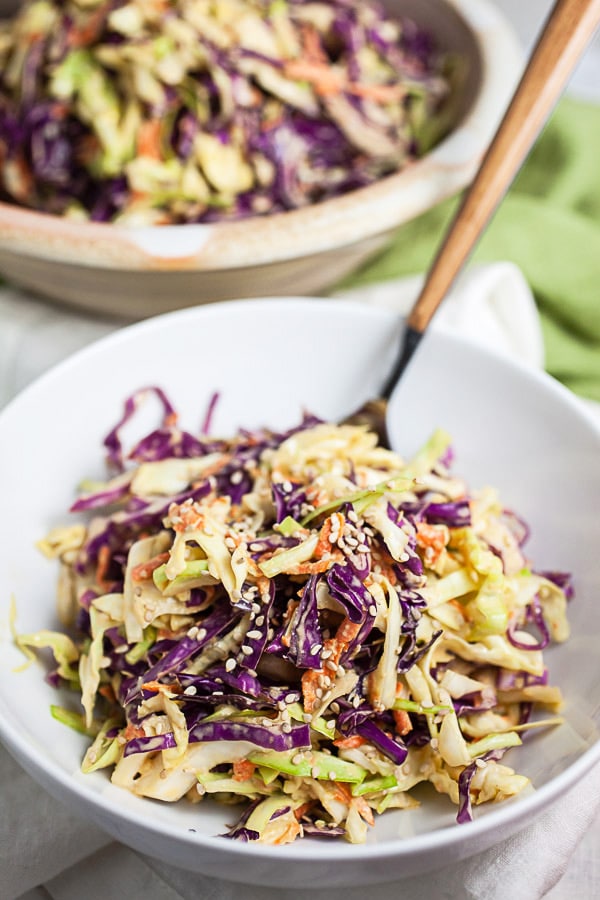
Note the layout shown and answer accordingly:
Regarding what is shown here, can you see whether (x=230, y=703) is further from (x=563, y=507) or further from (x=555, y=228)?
(x=555, y=228)

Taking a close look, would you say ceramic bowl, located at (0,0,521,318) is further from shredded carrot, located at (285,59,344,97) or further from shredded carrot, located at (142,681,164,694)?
shredded carrot, located at (142,681,164,694)

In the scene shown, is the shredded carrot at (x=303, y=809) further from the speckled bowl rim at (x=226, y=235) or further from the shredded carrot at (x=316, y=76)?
the shredded carrot at (x=316, y=76)

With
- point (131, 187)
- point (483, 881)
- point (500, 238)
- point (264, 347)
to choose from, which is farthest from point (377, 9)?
point (483, 881)

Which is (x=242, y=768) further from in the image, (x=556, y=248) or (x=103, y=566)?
(x=556, y=248)

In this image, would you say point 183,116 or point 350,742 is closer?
point 350,742

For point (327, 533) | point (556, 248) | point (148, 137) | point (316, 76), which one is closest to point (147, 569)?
point (327, 533)

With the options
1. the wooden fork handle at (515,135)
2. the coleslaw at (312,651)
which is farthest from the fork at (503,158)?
the coleslaw at (312,651)
